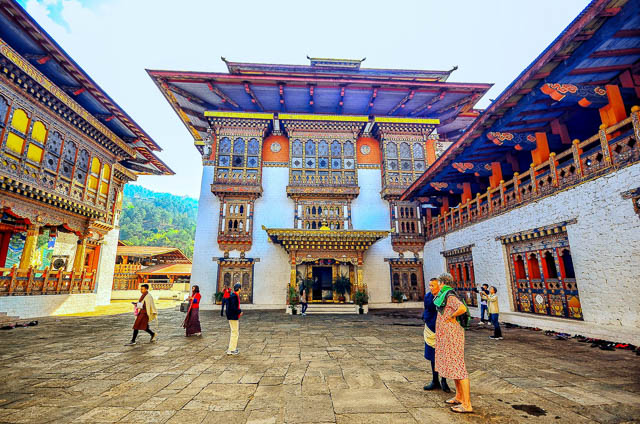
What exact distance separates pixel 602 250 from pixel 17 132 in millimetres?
16782

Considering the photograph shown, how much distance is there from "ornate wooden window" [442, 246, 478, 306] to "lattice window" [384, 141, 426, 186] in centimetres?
503

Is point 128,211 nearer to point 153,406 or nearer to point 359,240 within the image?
point 359,240

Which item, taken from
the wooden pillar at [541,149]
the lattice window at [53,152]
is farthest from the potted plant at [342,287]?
the lattice window at [53,152]

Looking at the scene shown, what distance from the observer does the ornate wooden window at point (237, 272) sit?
1448 cm

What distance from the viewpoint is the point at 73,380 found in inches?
151

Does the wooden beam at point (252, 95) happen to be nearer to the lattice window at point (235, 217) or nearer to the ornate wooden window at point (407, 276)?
the lattice window at point (235, 217)

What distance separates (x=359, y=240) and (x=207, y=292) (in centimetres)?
793

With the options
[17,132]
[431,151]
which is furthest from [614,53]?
[17,132]

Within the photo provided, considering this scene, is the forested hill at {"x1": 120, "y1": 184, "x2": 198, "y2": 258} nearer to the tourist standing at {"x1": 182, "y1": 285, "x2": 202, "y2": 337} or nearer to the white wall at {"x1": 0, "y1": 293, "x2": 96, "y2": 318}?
the white wall at {"x1": 0, "y1": 293, "x2": 96, "y2": 318}

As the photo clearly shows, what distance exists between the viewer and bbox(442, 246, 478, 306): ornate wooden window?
10.8 m

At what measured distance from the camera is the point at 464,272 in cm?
1137

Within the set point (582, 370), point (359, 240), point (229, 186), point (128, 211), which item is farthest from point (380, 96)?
point (128, 211)

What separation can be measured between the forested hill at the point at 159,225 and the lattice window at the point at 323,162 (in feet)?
145

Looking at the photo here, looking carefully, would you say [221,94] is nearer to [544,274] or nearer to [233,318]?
[233,318]
